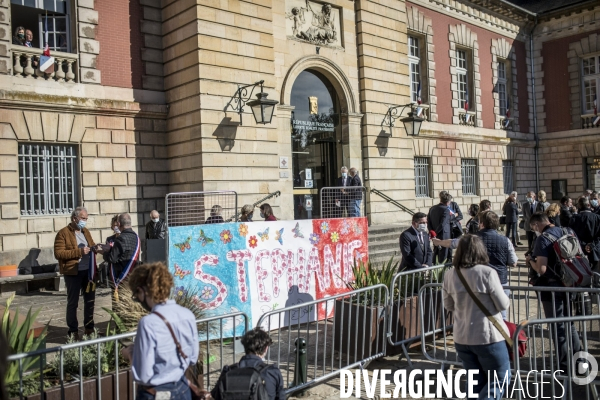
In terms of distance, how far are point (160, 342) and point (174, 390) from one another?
326 mm

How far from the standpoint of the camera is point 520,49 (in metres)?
26.4

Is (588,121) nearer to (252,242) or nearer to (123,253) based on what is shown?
(252,242)

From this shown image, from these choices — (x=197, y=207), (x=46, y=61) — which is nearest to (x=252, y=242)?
(x=197, y=207)

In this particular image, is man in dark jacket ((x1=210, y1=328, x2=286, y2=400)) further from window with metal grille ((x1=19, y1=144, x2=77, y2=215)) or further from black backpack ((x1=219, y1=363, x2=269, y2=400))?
window with metal grille ((x1=19, y1=144, x2=77, y2=215))

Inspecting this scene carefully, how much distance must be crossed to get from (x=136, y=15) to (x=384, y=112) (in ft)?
26.6

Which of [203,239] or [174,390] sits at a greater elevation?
[203,239]

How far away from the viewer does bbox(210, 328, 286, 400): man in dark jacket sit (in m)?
3.51

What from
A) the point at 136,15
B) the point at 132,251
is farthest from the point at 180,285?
the point at 136,15

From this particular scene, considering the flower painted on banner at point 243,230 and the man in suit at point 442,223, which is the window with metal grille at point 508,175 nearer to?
the man in suit at point 442,223

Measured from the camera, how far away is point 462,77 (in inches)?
909

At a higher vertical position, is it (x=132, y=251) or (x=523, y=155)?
(x=523, y=155)

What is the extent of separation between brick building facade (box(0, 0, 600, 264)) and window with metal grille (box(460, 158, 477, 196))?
4.92 ft

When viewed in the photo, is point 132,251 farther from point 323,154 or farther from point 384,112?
point 384,112

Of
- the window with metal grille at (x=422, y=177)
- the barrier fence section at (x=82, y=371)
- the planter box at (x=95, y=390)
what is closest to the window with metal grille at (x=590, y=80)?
the window with metal grille at (x=422, y=177)
